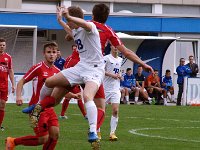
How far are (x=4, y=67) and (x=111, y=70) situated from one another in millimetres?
2705

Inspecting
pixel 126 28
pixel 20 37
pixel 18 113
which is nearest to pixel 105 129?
pixel 18 113

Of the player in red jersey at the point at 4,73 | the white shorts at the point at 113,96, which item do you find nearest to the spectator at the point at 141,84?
the player in red jersey at the point at 4,73

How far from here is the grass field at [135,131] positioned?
14992mm

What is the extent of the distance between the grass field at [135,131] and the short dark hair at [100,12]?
9.34 feet

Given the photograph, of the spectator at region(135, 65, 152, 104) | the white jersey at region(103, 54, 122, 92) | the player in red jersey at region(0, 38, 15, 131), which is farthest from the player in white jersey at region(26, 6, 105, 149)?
the spectator at region(135, 65, 152, 104)

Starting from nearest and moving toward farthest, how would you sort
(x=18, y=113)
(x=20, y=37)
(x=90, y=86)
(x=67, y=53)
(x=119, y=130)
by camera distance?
(x=90, y=86) → (x=119, y=130) → (x=18, y=113) → (x=20, y=37) → (x=67, y=53)

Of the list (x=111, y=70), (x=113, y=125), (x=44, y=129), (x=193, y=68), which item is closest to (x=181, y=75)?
(x=193, y=68)

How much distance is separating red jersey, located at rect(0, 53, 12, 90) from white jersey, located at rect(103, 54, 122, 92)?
2.43 metres

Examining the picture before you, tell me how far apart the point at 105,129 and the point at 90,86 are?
701cm

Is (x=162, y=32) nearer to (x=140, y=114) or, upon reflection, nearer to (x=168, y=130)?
(x=140, y=114)

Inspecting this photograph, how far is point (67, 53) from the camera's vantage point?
38.1 meters

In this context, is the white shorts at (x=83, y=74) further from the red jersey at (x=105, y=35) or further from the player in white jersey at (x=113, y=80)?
Answer: the player in white jersey at (x=113, y=80)

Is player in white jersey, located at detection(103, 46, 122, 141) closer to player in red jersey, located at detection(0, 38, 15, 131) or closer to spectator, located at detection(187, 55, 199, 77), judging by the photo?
player in red jersey, located at detection(0, 38, 15, 131)

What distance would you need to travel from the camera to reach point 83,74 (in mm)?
12062
